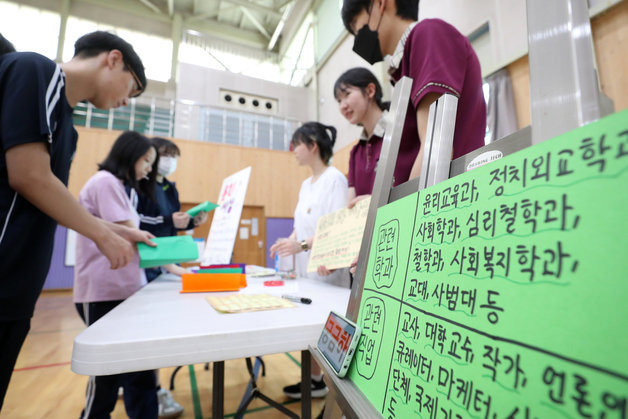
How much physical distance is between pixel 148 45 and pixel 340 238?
8885 millimetres

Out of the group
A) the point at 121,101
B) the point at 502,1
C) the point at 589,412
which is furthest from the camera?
the point at 502,1

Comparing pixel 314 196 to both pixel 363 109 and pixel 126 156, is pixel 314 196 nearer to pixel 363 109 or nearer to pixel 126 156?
pixel 363 109

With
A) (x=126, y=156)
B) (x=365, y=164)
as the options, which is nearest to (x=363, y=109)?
(x=365, y=164)

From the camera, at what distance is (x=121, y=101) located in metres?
1.01

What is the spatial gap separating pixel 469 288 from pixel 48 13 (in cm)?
976

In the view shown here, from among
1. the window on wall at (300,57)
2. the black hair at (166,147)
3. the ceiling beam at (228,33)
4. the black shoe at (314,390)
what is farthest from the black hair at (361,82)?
the ceiling beam at (228,33)

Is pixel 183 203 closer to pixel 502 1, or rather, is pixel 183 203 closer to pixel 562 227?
pixel 502 1

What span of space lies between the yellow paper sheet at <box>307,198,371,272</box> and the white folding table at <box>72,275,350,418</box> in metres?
0.16

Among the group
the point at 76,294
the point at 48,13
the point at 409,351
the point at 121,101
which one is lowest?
the point at 76,294

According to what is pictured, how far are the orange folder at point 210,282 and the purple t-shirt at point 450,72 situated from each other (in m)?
0.76

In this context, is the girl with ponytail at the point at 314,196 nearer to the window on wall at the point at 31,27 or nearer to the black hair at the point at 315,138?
the black hair at the point at 315,138

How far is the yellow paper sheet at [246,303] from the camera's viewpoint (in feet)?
2.12

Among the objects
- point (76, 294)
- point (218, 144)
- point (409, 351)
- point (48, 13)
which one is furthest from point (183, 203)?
point (409, 351)

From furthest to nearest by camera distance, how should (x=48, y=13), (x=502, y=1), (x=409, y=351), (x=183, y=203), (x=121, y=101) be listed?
(x=48, y=13) → (x=183, y=203) → (x=502, y=1) → (x=121, y=101) → (x=409, y=351)
